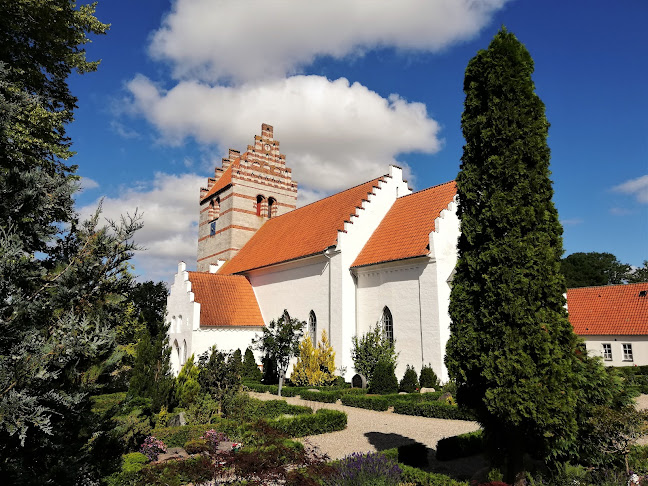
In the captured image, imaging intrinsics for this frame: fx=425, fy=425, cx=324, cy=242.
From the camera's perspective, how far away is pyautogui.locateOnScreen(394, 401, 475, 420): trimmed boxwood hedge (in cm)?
1238

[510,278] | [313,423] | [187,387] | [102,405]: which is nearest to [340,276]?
[187,387]

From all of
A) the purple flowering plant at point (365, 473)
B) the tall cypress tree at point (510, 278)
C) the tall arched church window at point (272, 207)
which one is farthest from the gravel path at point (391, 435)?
the tall arched church window at point (272, 207)

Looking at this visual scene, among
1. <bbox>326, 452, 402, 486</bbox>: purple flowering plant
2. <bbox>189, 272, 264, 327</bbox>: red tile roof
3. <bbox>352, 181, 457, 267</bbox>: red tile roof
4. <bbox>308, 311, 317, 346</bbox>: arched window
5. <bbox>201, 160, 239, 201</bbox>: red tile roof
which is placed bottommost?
<bbox>326, 452, 402, 486</bbox>: purple flowering plant

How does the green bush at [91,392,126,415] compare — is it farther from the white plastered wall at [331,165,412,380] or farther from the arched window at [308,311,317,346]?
the arched window at [308,311,317,346]

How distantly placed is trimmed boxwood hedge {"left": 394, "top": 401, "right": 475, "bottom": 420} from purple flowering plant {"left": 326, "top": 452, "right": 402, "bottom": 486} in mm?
5997

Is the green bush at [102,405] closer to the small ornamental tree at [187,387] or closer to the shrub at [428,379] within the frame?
the small ornamental tree at [187,387]

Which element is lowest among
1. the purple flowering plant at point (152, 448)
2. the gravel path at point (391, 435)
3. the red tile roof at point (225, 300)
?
the gravel path at point (391, 435)

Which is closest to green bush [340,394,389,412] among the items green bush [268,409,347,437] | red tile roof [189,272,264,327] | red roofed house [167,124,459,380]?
green bush [268,409,347,437]

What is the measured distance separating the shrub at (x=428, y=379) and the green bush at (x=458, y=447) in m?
6.40

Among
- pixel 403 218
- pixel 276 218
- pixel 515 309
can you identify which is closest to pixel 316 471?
pixel 515 309

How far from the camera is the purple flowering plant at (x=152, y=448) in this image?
883cm

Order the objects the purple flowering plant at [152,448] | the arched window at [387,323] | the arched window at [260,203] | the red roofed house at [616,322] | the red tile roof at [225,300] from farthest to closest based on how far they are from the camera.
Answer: the arched window at [260,203] < the red roofed house at [616,322] < the red tile roof at [225,300] < the arched window at [387,323] < the purple flowering plant at [152,448]

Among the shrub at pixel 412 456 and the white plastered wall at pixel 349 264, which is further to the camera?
the white plastered wall at pixel 349 264

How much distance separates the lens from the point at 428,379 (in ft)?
51.4
